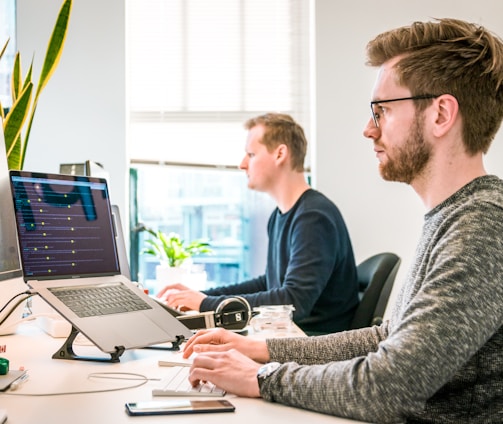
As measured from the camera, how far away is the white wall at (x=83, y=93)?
12.2 feet

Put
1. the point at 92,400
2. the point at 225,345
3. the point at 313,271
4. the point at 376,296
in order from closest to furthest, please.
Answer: the point at 92,400, the point at 225,345, the point at 313,271, the point at 376,296

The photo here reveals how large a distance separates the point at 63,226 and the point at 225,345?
0.50 meters

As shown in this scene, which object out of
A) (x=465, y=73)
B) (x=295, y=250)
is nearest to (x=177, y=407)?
(x=465, y=73)

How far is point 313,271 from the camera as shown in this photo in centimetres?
249

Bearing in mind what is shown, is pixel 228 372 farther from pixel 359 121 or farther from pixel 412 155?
pixel 359 121

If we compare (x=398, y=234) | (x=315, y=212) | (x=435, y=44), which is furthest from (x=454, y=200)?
(x=398, y=234)

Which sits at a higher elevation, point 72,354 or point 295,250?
point 295,250

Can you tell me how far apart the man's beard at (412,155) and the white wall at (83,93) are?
2.55 metres

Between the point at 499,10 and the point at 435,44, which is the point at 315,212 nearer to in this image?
the point at 435,44

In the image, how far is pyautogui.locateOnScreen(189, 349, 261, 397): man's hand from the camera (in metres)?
1.19

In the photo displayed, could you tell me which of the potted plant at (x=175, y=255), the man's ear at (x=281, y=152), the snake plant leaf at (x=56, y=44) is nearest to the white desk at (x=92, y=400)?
the snake plant leaf at (x=56, y=44)

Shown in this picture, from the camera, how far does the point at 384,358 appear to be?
1.04 m

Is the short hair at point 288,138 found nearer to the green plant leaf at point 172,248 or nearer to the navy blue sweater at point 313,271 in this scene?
the navy blue sweater at point 313,271

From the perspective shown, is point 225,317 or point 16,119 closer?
point 225,317
